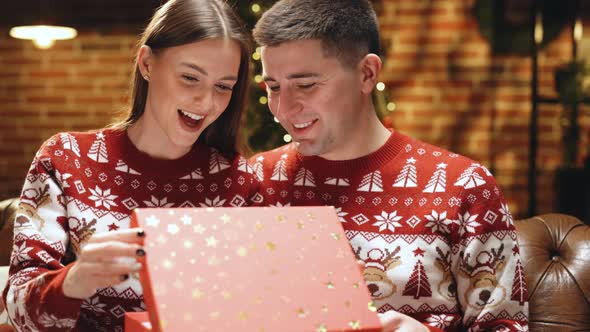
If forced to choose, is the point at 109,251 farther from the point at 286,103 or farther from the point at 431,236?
the point at 431,236

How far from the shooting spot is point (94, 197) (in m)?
1.73

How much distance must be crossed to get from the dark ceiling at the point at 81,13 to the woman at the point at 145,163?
11.1 ft

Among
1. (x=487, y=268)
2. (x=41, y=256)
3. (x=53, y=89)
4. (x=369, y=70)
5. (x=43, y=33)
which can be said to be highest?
(x=43, y=33)

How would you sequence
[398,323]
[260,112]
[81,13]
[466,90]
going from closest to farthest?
[398,323], [260,112], [466,90], [81,13]

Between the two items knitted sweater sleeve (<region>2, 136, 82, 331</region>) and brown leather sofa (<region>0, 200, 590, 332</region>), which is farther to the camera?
brown leather sofa (<region>0, 200, 590, 332</region>)

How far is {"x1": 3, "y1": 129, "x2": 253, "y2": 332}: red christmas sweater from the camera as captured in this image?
1.59 m

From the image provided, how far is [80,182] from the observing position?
173cm

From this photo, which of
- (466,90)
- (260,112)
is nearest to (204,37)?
(260,112)

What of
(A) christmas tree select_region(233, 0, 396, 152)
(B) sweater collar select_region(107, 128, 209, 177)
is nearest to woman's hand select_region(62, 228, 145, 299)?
(B) sweater collar select_region(107, 128, 209, 177)

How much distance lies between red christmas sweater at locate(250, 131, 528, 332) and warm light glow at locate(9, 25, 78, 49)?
3.49 m

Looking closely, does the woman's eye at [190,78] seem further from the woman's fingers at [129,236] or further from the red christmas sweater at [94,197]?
the woman's fingers at [129,236]

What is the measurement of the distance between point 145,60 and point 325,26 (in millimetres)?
439

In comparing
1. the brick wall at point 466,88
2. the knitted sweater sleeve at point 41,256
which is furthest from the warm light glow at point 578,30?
the knitted sweater sleeve at point 41,256

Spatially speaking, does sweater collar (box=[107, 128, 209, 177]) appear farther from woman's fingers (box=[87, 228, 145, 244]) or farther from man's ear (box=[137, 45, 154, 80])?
woman's fingers (box=[87, 228, 145, 244])
